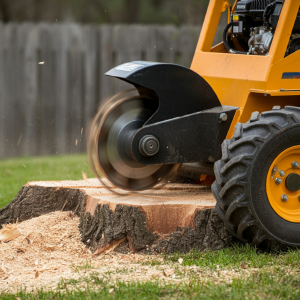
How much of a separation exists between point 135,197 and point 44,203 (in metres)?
1.15

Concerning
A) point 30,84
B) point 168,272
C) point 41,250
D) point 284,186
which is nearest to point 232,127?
point 284,186

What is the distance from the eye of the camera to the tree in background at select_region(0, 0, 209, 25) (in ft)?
63.9

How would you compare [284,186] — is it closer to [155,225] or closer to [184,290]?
[155,225]

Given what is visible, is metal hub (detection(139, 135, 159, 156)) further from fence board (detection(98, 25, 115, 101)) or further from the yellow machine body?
fence board (detection(98, 25, 115, 101))

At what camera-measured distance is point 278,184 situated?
423 cm

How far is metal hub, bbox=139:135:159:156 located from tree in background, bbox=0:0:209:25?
46.0 ft

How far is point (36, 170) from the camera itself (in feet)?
26.9

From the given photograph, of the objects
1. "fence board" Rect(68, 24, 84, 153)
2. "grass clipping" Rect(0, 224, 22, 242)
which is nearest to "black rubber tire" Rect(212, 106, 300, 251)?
"grass clipping" Rect(0, 224, 22, 242)

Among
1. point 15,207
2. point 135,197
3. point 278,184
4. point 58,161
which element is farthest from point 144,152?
point 58,161

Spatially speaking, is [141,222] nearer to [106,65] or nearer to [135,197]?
Result: [135,197]

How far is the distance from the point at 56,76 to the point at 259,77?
223 inches

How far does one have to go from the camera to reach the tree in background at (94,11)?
63.9 feet

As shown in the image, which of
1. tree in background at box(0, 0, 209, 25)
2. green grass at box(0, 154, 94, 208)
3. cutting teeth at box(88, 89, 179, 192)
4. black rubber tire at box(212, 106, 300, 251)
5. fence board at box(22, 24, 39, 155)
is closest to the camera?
black rubber tire at box(212, 106, 300, 251)

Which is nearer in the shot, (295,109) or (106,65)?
(295,109)
